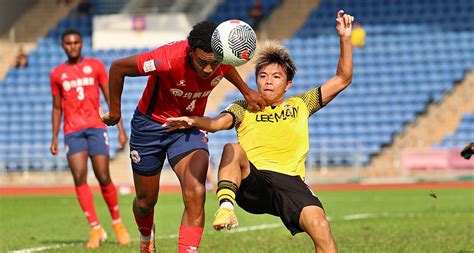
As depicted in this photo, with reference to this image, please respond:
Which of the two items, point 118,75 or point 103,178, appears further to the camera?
point 103,178

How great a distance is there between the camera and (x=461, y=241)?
10969 mm

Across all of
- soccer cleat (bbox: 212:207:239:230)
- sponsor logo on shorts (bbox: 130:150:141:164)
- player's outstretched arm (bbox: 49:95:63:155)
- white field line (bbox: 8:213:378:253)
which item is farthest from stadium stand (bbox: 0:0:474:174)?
soccer cleat (bbox: 212:207:239:230)

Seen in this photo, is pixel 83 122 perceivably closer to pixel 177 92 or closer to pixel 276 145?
pixel 177 92

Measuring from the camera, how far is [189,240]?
24.4 feet

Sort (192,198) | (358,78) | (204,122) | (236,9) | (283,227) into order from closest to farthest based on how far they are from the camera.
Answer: (204,122) → (192,198) → (283,227) → (358,78) → (236,9)

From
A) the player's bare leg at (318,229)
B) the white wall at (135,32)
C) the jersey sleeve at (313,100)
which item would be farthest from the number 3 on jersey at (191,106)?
the white wall at (135,32)

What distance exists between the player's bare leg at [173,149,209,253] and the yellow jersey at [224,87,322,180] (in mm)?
438

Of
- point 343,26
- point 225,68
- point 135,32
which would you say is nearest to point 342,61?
point 343,26

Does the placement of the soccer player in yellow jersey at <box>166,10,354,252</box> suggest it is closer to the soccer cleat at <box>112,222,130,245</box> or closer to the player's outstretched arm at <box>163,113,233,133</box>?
the player's outstretched arm at <box>163,113,233,133</box>

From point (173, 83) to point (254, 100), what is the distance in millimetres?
715

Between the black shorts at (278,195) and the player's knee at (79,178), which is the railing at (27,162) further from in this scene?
the black shorts at (278,195)

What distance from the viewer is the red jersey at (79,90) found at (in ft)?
38.8

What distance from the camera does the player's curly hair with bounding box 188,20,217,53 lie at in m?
7.30

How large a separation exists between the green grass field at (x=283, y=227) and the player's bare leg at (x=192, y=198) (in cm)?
256
